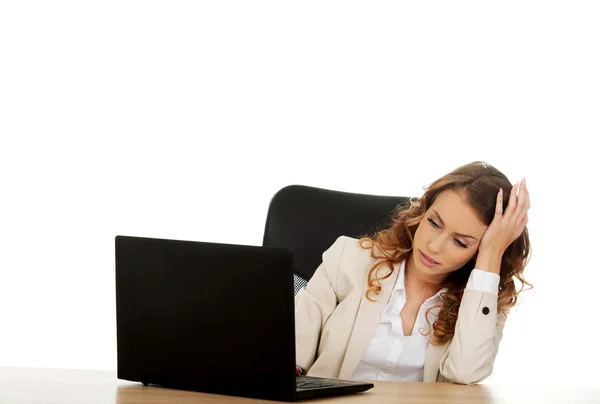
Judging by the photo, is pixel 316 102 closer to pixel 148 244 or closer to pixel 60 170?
pixel 60 170

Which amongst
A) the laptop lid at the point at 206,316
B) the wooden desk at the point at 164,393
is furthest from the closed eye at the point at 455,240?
the laptop lid at the point at 206,316

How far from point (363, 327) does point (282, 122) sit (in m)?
1.56

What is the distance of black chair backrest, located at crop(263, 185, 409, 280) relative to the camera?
2236mm

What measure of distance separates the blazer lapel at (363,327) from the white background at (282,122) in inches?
53.3

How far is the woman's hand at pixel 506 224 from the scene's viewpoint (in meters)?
1.99

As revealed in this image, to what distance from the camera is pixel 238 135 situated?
349 cm

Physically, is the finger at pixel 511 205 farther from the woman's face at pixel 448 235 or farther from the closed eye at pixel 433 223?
the closed eye at pixel 433 223

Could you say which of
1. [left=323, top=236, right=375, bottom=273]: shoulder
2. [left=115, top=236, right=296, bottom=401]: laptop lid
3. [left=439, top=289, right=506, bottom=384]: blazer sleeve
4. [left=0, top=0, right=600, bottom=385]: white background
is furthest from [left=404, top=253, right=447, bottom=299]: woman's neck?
[left=0, top=0, right=600, bottom=385]: white background

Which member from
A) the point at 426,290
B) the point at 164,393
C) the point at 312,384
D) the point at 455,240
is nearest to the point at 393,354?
the point at 426,290

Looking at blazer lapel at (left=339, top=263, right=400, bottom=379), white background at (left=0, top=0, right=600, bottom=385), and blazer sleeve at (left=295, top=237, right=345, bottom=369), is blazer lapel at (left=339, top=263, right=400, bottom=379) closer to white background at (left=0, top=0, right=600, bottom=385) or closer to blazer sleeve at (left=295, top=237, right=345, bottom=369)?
blazer sleeve at (left=295, top=237, right=345, bottom=369)

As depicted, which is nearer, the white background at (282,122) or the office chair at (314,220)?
the office chair at (314,220)

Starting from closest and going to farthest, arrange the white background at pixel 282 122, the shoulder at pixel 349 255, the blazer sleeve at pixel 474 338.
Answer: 1. the blazer sleeve at pixel 474 338
2. the shoulder at pixel 349 255
3. the white background at pixel 282 122

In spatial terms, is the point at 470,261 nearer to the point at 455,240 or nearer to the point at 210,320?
the point at 455,240

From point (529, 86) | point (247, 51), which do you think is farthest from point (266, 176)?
point (529, 86)
